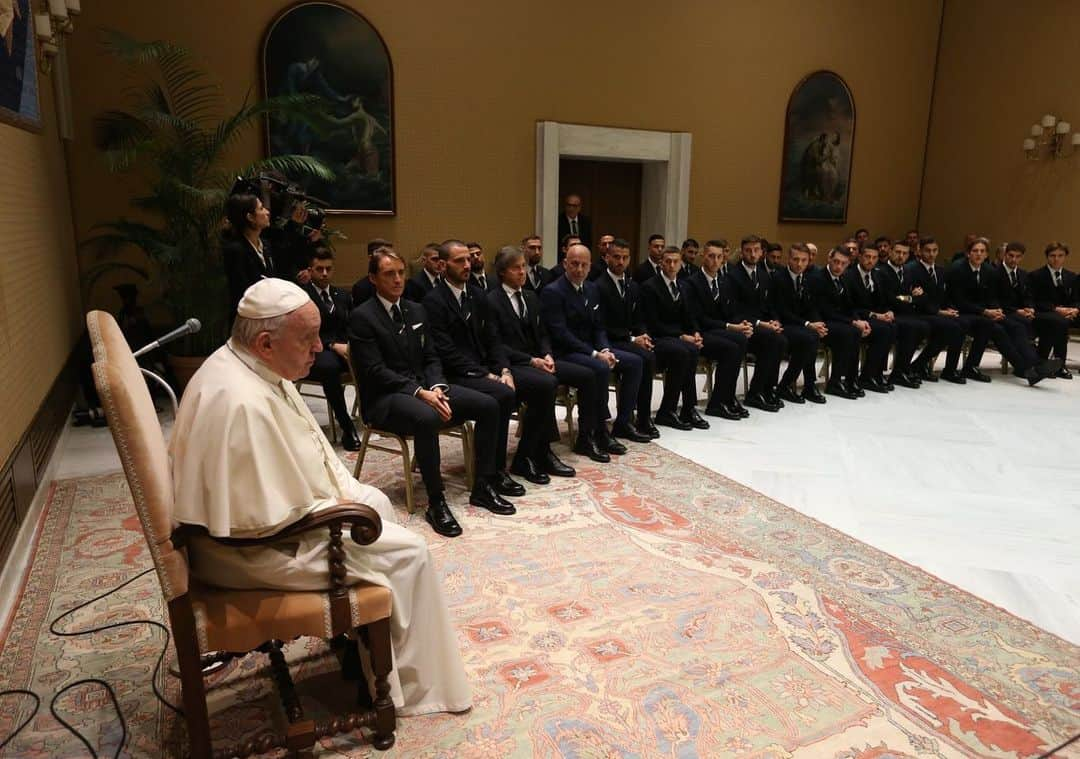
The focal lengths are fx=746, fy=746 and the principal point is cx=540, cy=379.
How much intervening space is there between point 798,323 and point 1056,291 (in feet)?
13.0

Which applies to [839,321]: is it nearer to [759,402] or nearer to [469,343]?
[759,402]

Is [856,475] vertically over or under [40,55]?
under

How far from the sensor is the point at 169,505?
2.12m

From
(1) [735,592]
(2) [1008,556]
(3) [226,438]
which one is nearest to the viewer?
(3) [226,438]

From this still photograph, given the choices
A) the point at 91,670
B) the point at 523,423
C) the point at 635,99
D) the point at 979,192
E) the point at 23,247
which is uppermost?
the point at 635,99

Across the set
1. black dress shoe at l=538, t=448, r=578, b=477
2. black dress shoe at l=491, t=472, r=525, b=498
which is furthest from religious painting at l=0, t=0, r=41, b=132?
black dress shoe at l=538, t=448, r=578, b=477

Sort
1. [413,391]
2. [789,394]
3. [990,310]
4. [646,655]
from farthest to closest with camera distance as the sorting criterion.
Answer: [990,310], [789,394], [413,391], [646,655]

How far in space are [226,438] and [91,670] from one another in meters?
1.39

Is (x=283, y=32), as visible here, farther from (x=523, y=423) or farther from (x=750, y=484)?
(x=750, y=484)

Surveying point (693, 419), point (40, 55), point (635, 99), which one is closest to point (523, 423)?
point (693, 419)

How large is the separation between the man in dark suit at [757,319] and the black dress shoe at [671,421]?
110 cm

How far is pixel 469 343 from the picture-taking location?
5.01m

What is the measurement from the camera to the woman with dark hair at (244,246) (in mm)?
5066

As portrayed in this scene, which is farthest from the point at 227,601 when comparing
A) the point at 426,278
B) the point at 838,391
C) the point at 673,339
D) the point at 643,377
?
the point at 838,391
